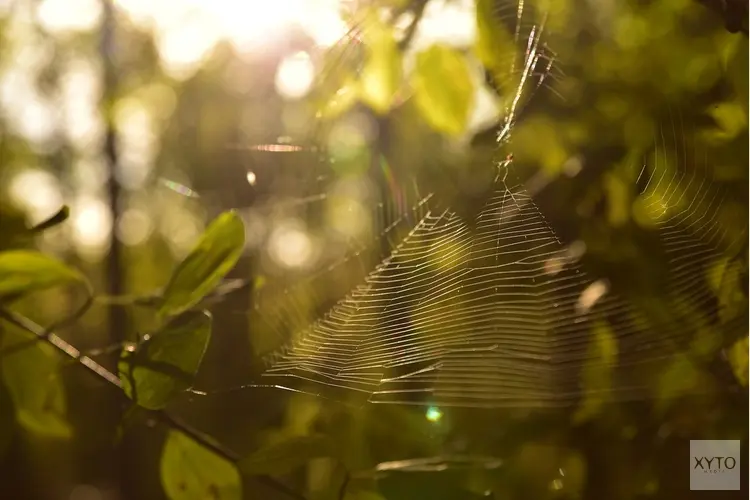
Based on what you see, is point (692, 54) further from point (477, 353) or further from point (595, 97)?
point (477, 353)

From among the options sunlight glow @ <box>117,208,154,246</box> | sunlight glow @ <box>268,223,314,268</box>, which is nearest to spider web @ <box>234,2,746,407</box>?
sunlight glow @ <box>268,223,314,268</box>

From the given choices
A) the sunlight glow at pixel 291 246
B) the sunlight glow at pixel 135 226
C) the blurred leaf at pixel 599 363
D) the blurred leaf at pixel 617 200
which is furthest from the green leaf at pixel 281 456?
the sunlight glow at pixel 135 226

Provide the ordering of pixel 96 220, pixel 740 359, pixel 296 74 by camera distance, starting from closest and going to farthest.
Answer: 1. pixel 740 359
2. pixel 296 74
3. pixel 96 220

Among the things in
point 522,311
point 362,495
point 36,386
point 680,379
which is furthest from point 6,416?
point 680,379

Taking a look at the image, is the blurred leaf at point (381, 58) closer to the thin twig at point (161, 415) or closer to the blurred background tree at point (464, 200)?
the blurred background tree at point (464, 200)

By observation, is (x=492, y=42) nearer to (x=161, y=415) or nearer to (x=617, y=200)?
(x=617, y=200)
